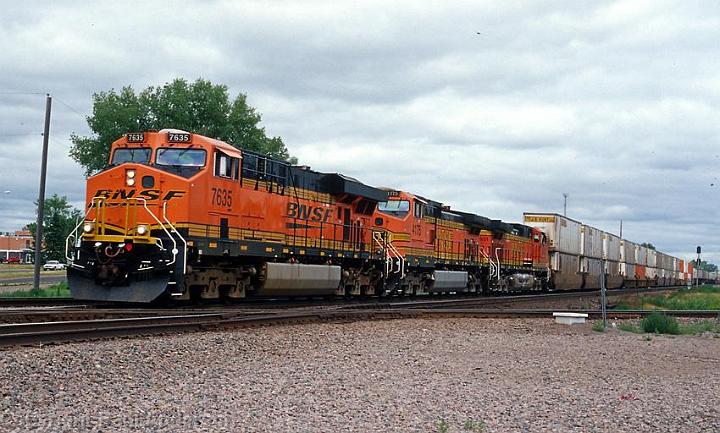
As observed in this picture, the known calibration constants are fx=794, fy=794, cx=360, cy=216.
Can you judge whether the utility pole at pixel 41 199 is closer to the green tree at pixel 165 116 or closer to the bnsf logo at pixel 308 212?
the bnsf logo at pixel 308 212

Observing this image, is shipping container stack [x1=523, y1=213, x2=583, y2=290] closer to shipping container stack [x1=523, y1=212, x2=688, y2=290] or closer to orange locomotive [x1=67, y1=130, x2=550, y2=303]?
shipping container stack [x1=523, y1=212, x2=688, y2=290]

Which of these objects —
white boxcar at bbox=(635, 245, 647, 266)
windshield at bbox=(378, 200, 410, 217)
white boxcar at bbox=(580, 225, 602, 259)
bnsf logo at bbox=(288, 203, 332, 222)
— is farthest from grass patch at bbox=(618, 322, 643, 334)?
white boxcar at bbox=(635, 245, 647, 266)

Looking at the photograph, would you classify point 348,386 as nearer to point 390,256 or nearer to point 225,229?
point 225,229

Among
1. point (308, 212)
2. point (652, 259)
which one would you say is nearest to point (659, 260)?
point (652, 259)

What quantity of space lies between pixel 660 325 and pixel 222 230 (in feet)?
31.1

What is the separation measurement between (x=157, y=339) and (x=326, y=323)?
4.66 meters

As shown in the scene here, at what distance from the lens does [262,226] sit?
18.9 meters

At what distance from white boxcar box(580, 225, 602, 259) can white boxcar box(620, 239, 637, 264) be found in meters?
5.60

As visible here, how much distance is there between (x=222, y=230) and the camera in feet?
57.1

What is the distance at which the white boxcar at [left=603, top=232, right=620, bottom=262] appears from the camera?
2062 inches

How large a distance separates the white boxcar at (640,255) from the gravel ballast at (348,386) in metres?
52.3

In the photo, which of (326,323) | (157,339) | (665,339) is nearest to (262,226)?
(326,323)

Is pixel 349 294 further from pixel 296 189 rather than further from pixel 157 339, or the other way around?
pixel 157 339

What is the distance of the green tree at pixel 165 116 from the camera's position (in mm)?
44281
